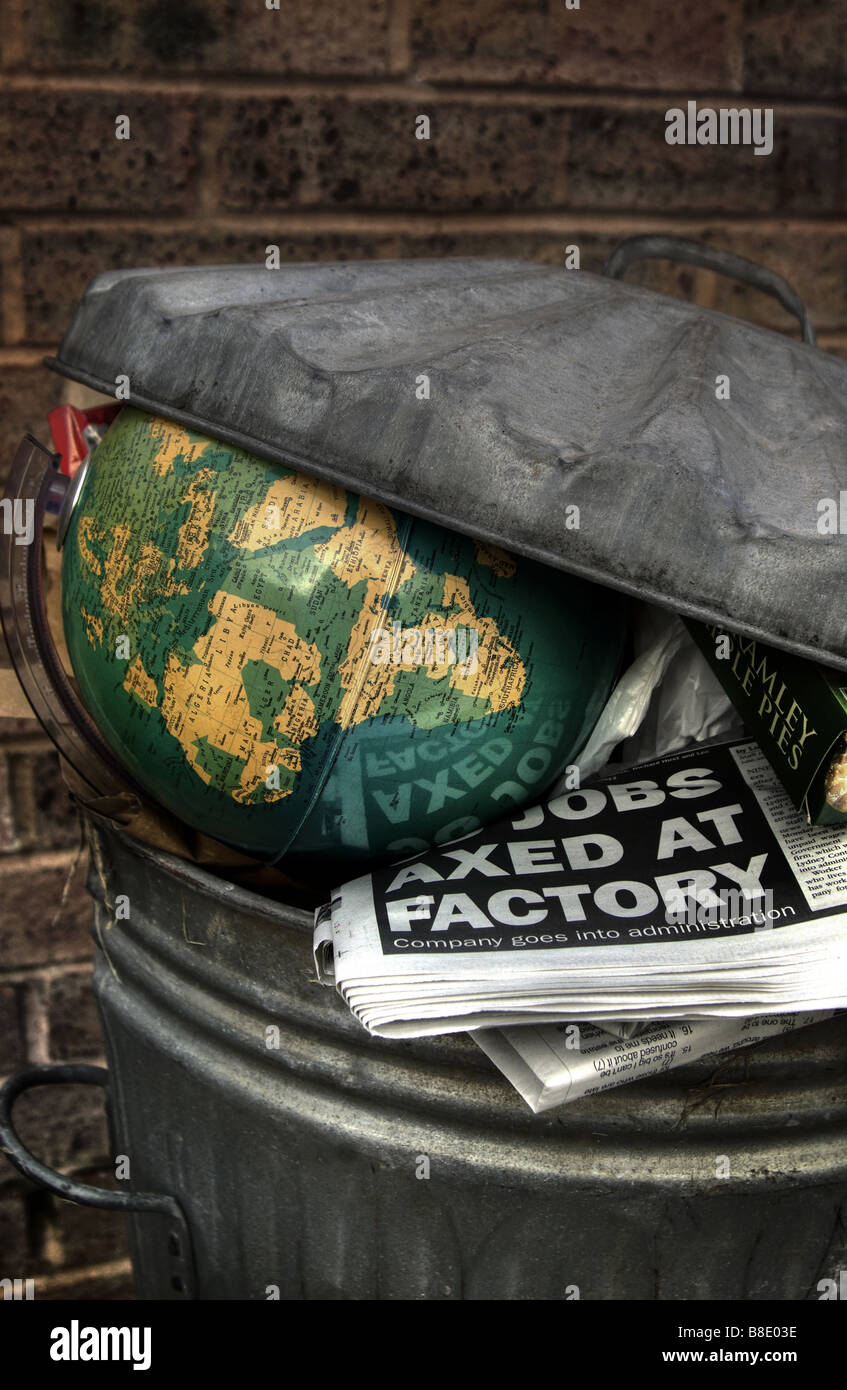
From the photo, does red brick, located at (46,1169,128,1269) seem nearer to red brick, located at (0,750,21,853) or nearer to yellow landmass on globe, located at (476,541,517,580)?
red brick, located at (0,750,21,853)

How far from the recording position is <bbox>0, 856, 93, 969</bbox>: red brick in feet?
4.88

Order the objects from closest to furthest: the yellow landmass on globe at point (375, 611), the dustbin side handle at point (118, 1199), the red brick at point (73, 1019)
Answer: the yellow landmass on globe at point (375, 611), the dustbin side handle at point (118, 1199), the red brick at point (73, 1019)

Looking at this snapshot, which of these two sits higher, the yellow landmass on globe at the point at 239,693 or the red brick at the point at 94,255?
the red brick at the point at 94,255

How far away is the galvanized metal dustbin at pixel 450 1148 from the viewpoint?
2.64 feet

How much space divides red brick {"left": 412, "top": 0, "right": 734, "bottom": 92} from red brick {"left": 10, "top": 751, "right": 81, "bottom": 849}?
948 mm

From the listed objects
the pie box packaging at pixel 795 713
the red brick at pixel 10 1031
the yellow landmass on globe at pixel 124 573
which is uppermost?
the yellow landmass on globe at pixel 124 573

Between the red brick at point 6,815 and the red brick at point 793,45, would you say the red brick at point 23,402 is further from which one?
the red brick at point 793,45

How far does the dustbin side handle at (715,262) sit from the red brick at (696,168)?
373 mm

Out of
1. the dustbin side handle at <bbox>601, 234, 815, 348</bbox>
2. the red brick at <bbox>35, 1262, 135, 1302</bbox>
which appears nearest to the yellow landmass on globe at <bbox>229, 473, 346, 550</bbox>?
the dustbin side handle at <bbox>601, 234, 815, 348</bbox>

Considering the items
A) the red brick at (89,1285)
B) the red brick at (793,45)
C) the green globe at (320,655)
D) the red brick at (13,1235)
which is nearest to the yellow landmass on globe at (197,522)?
the green globe at (320,655)

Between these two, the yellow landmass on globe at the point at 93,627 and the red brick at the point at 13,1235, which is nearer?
the yellow landmass on globe at the point at 93,627

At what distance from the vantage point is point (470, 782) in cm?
82

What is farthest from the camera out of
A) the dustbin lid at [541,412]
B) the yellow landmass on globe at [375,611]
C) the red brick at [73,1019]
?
the red brick at [73,1019]
